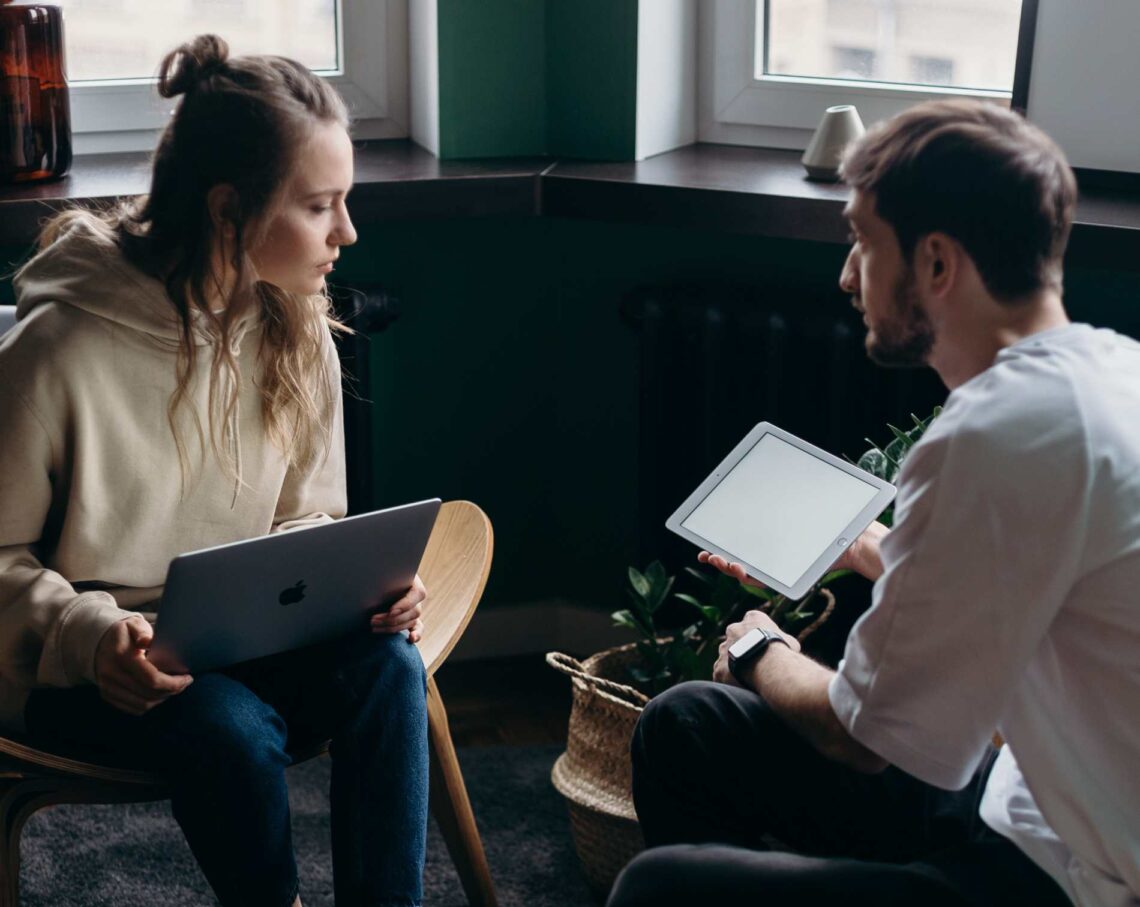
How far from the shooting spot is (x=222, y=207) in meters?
1.48

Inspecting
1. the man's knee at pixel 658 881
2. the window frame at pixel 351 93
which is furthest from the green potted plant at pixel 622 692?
the window frame at pixel 351 93

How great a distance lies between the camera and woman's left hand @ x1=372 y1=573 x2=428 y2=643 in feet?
5.03

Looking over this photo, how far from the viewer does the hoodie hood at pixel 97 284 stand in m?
1.47

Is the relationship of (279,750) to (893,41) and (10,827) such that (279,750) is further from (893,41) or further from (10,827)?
(893,41)

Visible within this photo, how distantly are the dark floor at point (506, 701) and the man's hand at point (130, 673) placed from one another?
0.91 m

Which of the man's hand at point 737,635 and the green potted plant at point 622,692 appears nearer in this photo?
the man's hand at point 737,635

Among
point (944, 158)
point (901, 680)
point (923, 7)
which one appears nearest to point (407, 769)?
point (901, 680)

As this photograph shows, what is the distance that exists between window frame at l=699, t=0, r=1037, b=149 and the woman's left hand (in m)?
1.12

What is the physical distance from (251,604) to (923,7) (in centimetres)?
139

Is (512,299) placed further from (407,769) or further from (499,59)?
(407,769)

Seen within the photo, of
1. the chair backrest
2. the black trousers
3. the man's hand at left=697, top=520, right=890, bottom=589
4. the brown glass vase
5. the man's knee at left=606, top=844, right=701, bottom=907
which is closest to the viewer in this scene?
the man's knee at left=606, top=844, right=701, bottom=907

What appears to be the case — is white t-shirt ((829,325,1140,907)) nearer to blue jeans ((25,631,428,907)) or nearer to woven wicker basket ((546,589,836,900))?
blue jeans ((25,631,428,907))

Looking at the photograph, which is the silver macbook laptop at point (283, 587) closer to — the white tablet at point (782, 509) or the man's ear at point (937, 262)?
the white tablet at point (782, 509)

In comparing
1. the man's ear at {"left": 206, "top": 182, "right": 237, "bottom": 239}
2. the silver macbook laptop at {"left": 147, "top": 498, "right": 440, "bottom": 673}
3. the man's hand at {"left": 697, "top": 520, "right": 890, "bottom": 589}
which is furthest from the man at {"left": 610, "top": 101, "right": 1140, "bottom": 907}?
the man's ear at {"left": 206, "top": 182, "right": 237, "bottom": 239}
